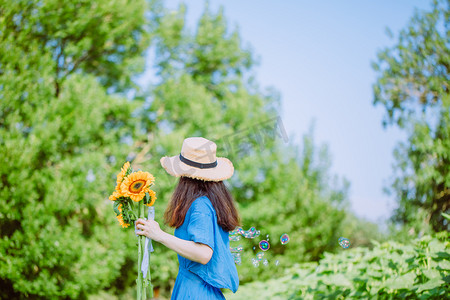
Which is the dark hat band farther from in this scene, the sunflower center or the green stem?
the green stem

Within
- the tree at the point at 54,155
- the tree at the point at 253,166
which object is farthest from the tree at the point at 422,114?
the tree at the point at 54,155

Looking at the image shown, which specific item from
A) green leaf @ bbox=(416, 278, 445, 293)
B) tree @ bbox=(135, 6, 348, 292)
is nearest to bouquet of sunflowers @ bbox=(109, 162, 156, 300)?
green leaf @ bbox=(416, 278, 445, 293)

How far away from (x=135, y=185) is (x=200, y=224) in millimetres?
540

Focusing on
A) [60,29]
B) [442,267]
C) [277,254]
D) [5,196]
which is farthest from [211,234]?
[277,254]

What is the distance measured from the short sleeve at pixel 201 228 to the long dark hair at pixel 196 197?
0.38 feet

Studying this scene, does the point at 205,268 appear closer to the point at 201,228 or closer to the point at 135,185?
the point at 201,228

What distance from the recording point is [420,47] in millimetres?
10094

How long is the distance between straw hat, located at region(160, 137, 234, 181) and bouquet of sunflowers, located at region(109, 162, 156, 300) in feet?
0.60

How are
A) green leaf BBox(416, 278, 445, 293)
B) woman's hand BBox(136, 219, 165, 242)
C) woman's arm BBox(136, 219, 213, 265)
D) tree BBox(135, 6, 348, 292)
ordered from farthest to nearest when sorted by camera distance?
tree BBox(135, 6, 348, 292), green leaf BBox(416, 278, 445, 293), woman's hand BBox(136, 219, 165, 242), woman's arm BBox(136, 219, 213, 265)

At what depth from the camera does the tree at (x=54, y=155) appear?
284 inches

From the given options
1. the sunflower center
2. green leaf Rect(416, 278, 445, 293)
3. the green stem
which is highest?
the sunflower center

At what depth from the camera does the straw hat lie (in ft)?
7.23

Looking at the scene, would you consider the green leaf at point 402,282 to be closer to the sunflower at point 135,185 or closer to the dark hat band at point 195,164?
the dark hat band at point 195,164

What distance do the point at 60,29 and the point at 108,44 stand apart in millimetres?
1989
